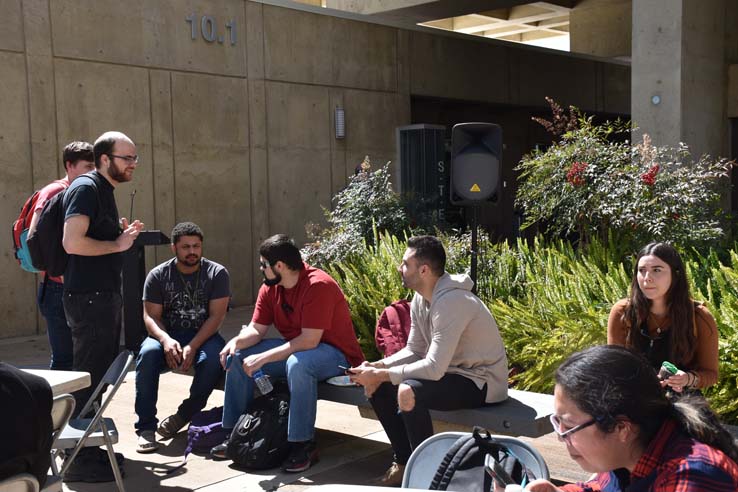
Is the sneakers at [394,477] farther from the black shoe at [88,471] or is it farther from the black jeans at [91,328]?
the black jeans at [91,328]

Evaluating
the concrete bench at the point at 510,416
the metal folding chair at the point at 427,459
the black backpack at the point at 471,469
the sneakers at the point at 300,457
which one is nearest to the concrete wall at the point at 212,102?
the sneakers at the point at 300,457

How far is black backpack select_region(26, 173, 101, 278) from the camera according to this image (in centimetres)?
486

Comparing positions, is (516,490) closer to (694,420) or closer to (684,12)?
(694,420)

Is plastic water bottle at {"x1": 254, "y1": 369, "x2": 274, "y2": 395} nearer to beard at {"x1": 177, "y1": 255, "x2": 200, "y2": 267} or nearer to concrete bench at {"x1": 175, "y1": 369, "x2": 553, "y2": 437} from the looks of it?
concrete bench at {"x1": 175, "y1": 369, "x2": 553, "y2": 437}

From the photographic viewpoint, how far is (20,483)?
292cm

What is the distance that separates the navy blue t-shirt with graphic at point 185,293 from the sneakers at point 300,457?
1273 millimetres

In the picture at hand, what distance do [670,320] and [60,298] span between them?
340 cm

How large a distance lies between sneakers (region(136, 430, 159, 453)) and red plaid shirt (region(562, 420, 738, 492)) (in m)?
3.97

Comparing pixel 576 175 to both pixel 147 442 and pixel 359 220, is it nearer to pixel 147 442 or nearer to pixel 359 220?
pixel 359 220

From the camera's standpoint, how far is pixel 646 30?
36.6ft

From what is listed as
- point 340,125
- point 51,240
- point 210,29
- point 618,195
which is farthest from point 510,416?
point 340,125

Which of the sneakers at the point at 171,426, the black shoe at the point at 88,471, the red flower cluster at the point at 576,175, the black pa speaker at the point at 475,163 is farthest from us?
the red flower cluster at the point at 576,175

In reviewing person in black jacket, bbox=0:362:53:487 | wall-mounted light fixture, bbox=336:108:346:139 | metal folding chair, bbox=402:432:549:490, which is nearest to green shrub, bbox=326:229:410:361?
metal folding chair, bbox=402:432:549:490

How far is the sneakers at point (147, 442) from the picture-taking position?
547 centimetres
